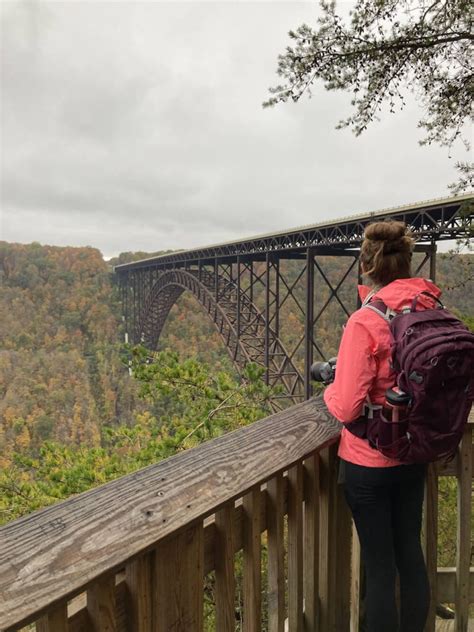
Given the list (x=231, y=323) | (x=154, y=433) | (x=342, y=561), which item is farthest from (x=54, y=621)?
(x=231, y=323)

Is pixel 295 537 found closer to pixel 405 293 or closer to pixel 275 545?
pixel 275 545

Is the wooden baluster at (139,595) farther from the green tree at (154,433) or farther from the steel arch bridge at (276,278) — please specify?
the green tree at (154,433)

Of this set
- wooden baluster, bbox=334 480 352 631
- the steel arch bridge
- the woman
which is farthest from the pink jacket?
the steel arch bridge

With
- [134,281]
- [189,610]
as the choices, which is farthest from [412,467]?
[134,281]

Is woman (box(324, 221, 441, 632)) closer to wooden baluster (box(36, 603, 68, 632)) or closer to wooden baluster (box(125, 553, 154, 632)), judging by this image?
wooden baluster (box(125, 553, 154, 632))

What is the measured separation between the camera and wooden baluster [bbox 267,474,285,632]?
1.08 m

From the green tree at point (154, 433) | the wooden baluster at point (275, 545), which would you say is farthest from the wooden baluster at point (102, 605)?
the green tree at point (154, 433)

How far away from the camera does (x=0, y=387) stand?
153 ft

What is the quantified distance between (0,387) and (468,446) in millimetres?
53183

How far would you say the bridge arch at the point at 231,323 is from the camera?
1403cm

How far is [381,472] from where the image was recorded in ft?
4.07

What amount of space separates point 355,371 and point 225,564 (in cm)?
58

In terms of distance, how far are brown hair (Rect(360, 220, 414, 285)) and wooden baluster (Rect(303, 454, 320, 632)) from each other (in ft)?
2.02

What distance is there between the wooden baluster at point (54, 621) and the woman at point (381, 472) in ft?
2.67
